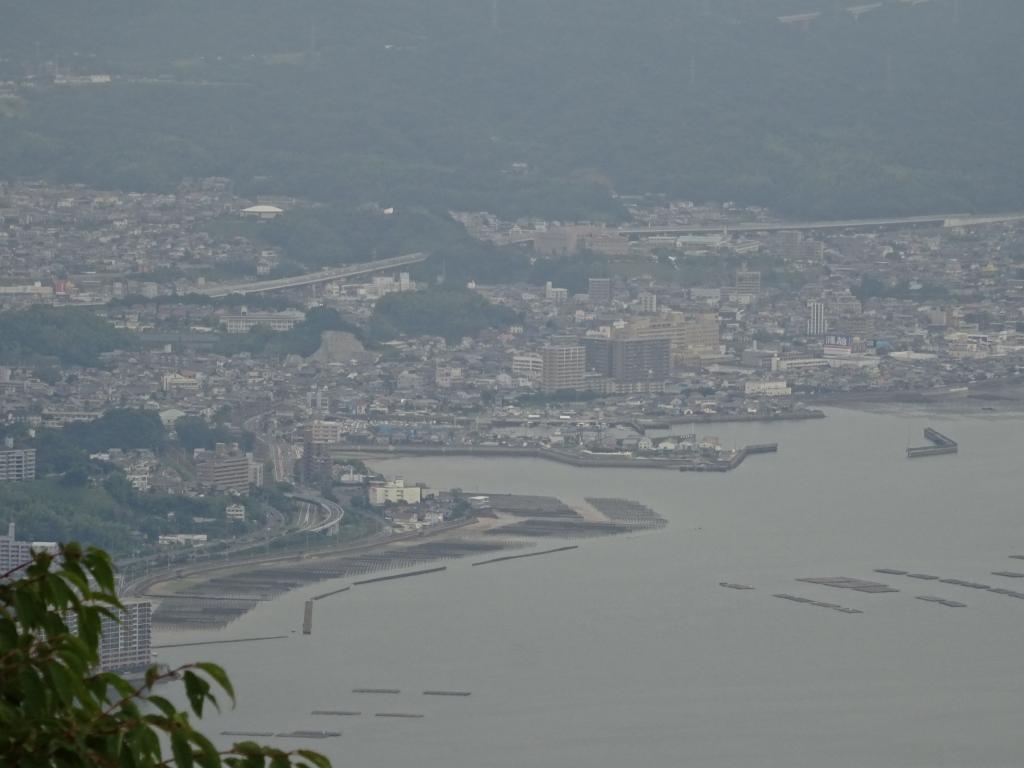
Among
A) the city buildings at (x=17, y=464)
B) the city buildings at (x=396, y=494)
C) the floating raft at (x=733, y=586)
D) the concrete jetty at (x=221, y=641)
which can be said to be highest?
the city buildings at (x=17, y=464)

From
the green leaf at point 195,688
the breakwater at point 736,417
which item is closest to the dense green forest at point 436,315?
the breakwater at point 736,417

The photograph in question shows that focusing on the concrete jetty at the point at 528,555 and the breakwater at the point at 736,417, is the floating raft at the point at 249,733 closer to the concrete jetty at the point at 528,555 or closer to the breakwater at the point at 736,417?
the concrete jetty at the point at 528,555

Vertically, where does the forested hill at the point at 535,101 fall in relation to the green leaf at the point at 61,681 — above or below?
above

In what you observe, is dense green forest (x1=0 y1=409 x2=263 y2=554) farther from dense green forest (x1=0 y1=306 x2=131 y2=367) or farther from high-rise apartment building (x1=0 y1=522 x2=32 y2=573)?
dense green forest (x1=0 y1=306 x2=131 y2=367)

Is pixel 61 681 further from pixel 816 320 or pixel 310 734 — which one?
pixel 816 320

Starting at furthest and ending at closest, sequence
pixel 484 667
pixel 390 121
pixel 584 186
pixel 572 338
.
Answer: pixel 390 121, pixel 584 186, pixel 572 338, pixel 484 667

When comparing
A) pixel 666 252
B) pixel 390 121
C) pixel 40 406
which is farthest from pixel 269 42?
pixel 40 406

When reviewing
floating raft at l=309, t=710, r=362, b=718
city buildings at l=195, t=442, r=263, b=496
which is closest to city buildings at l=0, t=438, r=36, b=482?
city buildings at l=195, t=442, r=263, b=496

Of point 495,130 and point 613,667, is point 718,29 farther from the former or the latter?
point 613,667
